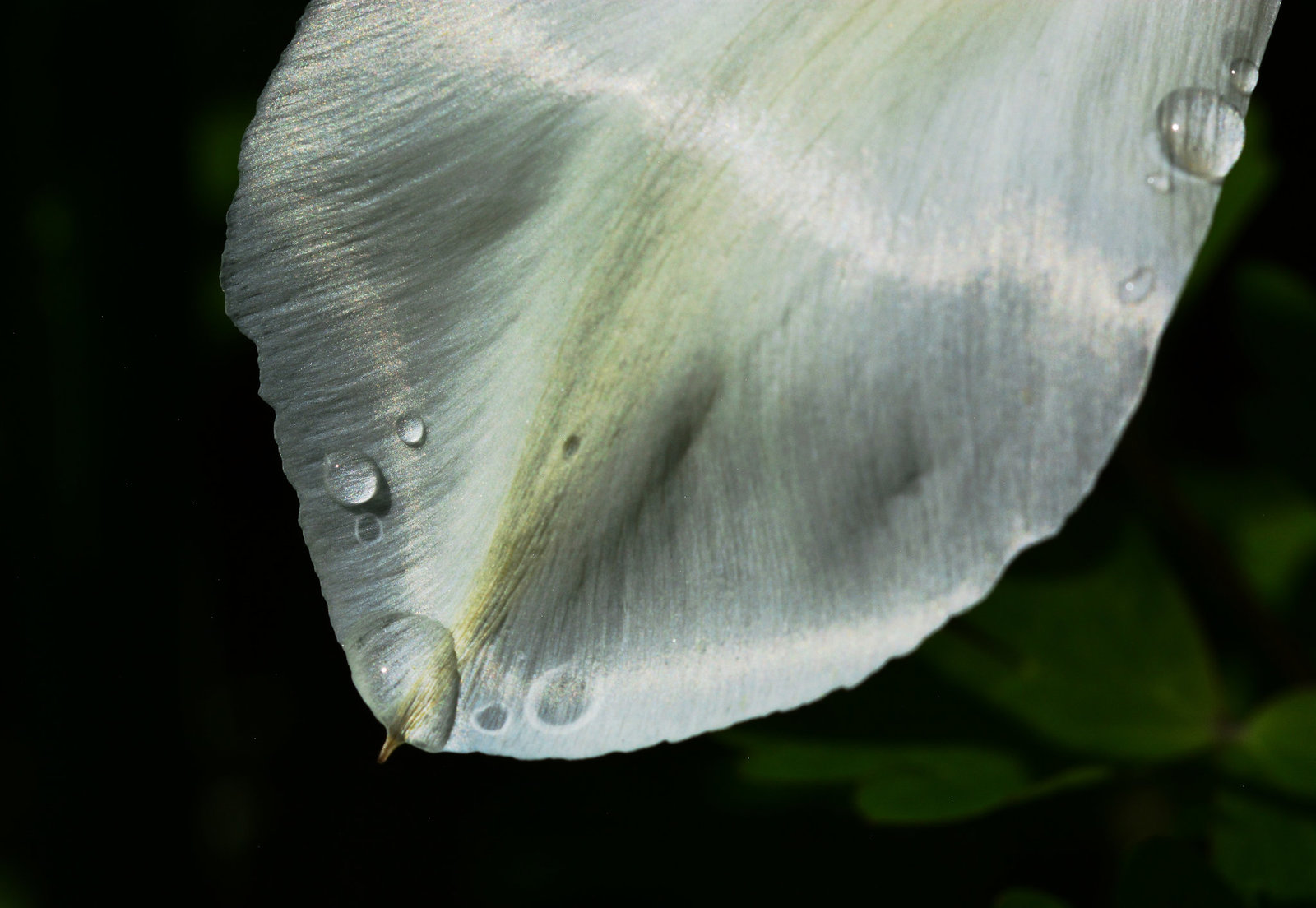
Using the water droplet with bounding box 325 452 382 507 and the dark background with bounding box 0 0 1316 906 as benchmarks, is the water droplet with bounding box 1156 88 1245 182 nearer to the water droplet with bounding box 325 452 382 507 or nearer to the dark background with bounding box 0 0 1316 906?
the water droplet with bounding box 325 452 382 507

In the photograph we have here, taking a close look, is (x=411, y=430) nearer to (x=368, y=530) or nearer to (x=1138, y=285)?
(x=368, y=530)

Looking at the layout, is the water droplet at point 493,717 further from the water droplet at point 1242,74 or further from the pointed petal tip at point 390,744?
the water droplet at point 1242,74

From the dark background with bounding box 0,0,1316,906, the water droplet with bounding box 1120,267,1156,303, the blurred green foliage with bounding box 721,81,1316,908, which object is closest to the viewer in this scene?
the water droplet with bounding box 1120,267,1156,303

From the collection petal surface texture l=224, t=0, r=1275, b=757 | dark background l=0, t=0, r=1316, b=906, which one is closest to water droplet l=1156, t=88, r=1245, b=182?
petal surface texture l=224, t=0, r=1275, b=757

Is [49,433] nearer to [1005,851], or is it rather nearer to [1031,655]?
[1031,655]

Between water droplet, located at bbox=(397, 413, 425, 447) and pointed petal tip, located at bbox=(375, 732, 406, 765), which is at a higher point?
water droplet, located at bbox=(397, 413, 425, 447)
